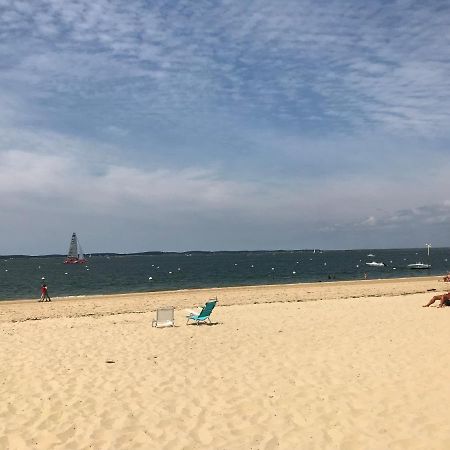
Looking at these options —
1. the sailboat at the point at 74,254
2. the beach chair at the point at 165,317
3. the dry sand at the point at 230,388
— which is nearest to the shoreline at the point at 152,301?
the beach chair at the point at 165,317

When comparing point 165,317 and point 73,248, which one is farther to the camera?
point 73,248

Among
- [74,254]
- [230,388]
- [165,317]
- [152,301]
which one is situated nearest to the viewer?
[230,388]

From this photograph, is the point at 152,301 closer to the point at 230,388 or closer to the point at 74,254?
the point at 230,388

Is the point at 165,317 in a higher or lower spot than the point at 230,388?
higher

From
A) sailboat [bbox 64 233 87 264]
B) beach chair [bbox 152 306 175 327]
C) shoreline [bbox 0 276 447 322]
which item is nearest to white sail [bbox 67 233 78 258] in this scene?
sailboat [bbox 64 233 87 264]

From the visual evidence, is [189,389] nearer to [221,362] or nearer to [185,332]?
[221,362]

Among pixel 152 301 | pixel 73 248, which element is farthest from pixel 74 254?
pixel 152 301

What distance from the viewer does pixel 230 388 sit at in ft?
29.8

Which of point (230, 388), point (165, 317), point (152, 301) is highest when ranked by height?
point (165, 317)

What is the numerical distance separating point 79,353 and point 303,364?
19.6ft

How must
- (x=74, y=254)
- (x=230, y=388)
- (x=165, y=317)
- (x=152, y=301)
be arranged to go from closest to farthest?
(x=230, y=388), (x=165, y=317), (x=152, y=301), (x=74, y=254)

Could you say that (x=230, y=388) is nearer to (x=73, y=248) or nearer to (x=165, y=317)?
(x=165, y=317)

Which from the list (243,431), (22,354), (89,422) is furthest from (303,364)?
(22,354)

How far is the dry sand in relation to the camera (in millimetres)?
6875
